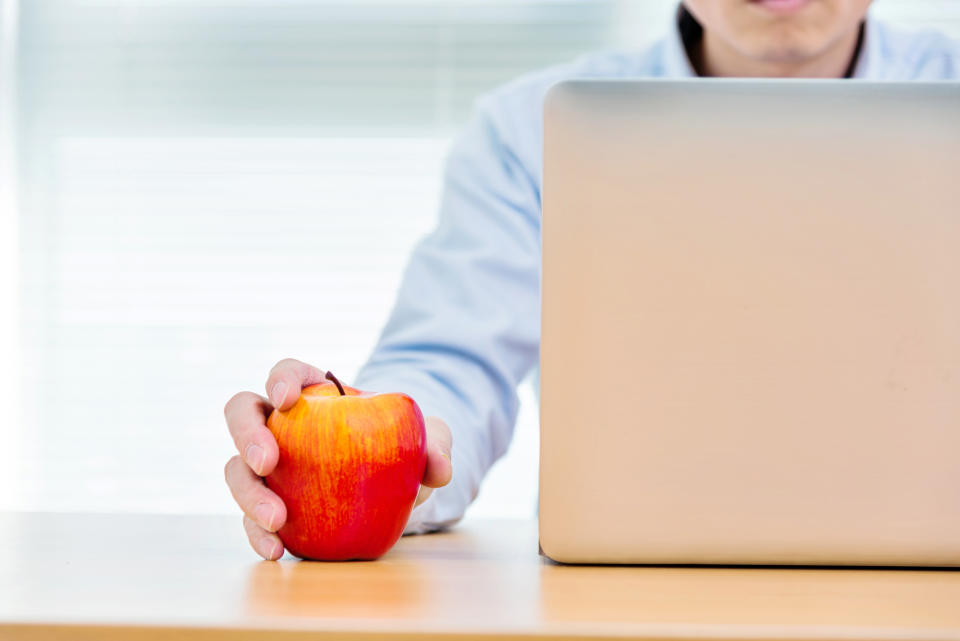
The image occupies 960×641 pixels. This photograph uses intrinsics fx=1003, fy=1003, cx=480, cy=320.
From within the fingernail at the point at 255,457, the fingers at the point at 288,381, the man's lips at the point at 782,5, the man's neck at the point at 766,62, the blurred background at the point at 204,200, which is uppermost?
the man's lips at the point at 782,5

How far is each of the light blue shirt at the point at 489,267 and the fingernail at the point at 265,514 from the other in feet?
1.15

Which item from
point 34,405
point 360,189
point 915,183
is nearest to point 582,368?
point 915,183

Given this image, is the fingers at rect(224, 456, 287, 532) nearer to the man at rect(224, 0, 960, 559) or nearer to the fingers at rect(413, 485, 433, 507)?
the fingers at rect(413, 485, 433, 507)

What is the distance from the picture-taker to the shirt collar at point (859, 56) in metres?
1.23

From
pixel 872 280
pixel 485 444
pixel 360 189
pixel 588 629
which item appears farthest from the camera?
pixel 360 189

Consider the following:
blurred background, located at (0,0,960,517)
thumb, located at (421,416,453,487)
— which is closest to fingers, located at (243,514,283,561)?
thumb, located at (421,416,453,487)

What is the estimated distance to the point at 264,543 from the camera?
1.96 feet

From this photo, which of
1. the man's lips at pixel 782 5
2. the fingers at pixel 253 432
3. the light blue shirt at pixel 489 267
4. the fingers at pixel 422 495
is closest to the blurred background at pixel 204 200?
the light blue shirt at pixel 489 267

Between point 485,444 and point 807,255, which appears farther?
point 485,444

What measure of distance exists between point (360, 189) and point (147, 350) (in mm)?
604

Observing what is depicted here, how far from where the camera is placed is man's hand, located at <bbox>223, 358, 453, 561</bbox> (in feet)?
1.91

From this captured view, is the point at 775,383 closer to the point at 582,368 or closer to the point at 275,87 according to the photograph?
Answer: the point at 582,368

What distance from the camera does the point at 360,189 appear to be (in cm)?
224

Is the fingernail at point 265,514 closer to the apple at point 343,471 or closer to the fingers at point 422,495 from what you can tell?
the apple at point 343,471
